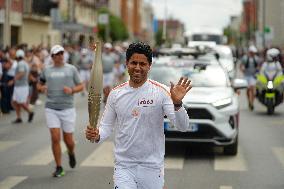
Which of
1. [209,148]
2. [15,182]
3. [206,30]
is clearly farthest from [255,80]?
[206,30]

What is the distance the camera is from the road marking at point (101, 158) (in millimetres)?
10804

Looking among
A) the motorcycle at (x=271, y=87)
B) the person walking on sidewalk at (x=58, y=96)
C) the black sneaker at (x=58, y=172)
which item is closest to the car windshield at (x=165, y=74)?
the person walking on sidewalk at (x=58, y=96)

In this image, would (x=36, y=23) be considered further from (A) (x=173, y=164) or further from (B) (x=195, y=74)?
(A) (x=173, y=164)

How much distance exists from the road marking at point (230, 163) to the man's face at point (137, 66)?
5265mm

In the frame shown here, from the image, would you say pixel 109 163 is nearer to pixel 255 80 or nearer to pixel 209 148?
pixel 209 148

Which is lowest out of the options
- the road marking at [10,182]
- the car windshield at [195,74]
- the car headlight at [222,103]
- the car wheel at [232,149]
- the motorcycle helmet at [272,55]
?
the road marking at [10,182]

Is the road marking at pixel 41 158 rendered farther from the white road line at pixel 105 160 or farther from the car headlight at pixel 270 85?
the car headlight at pixel 270 85

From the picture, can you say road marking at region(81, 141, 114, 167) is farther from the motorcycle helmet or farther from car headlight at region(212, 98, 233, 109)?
the motorcycle helmet

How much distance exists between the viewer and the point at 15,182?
370 inches

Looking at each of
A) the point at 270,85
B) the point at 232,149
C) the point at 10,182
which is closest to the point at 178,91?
the point at 10,182

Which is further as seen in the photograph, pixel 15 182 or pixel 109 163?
pixel 109 163

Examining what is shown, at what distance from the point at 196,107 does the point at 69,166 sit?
227cm

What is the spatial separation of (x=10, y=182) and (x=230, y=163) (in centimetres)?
351

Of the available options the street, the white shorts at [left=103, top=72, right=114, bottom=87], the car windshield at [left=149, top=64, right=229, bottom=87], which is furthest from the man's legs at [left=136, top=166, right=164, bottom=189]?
the white shorts at [left=103, top=72, right=114, bottom=87]
